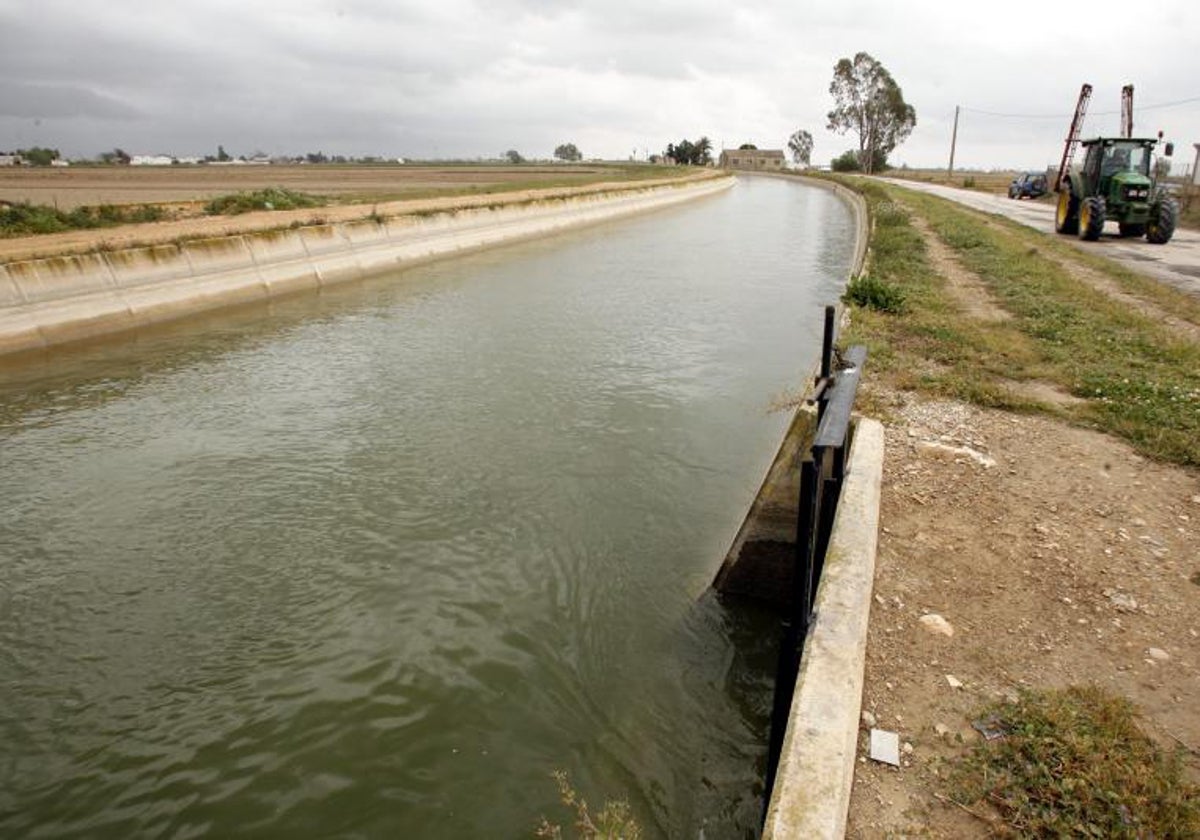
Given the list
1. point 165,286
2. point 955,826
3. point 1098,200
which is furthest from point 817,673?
point 1098,200

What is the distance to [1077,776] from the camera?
304 cm

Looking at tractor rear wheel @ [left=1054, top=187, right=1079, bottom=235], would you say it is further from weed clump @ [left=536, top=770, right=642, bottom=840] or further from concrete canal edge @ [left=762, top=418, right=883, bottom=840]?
weed clump @ [left=536, top=770, right=642, bottom=840]

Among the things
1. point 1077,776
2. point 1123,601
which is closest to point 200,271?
point 1123,601

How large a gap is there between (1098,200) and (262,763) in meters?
26.5

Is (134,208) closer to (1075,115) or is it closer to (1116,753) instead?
(1116,753)

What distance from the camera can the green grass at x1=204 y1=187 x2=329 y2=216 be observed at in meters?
27.3

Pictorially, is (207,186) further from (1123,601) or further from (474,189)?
(1123,601)

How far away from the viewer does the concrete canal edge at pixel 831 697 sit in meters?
2.87

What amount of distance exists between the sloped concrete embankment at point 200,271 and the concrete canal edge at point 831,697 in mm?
16613

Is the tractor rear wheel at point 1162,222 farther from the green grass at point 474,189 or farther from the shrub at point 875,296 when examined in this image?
the green grass at point 474,189

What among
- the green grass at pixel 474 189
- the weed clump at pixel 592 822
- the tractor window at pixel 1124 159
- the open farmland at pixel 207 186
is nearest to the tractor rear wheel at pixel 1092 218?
the tractor window at pixel 1124 159

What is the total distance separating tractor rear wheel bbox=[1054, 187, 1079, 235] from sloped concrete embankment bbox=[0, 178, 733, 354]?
21859 millimetres

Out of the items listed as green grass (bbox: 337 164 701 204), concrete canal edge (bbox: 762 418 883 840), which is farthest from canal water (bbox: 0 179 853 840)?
green grass (bbox: 337 164 701 204)

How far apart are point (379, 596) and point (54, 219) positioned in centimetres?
2147
